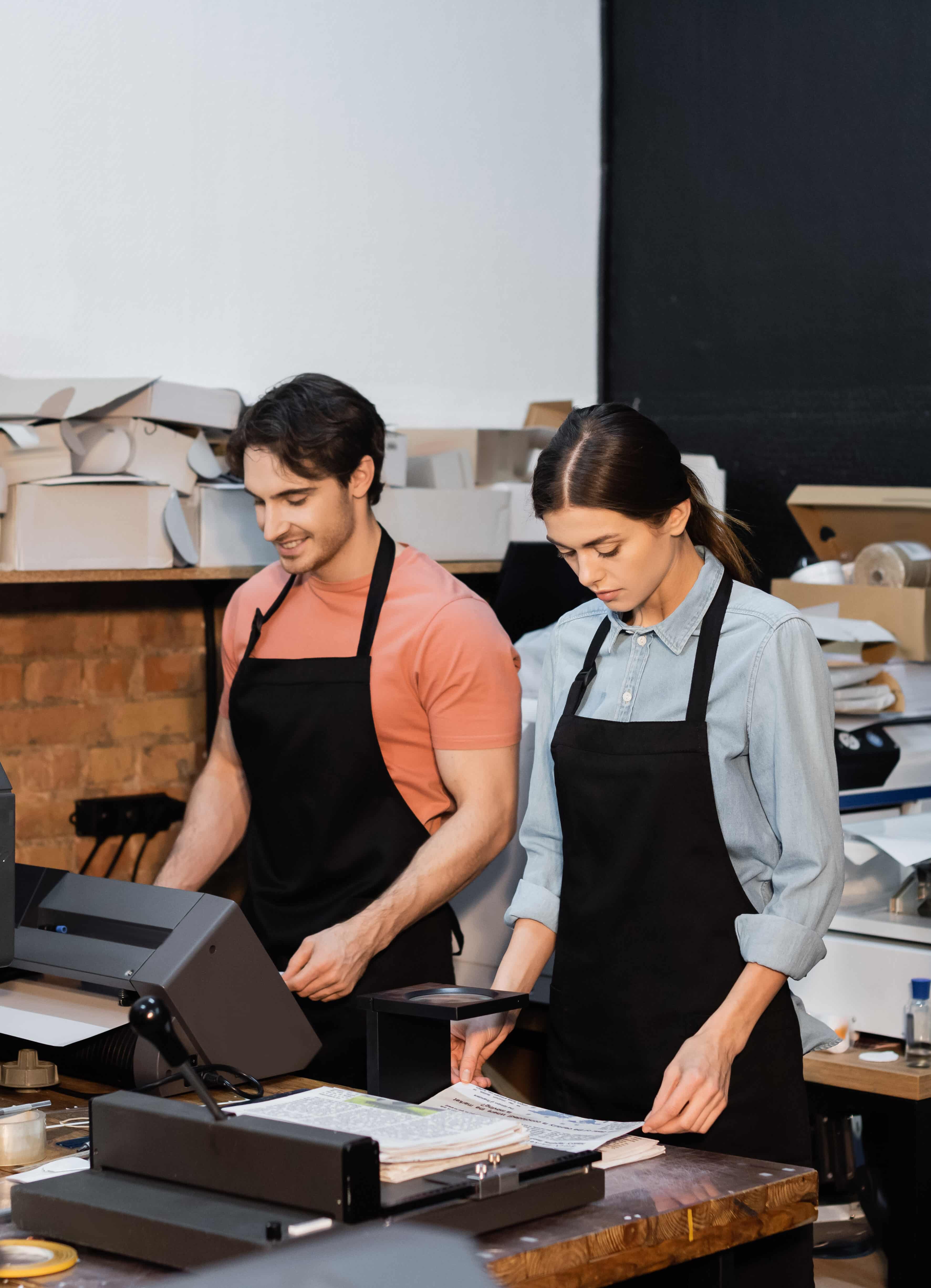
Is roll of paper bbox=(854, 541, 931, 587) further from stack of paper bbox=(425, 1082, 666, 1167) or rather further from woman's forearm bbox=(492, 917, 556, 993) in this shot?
stack of paper bbox=(425, 1082, 666, 1167)

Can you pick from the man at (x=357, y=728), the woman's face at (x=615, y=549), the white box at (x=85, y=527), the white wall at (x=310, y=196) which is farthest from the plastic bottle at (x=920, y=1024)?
the white wall at (x=310, y=196)

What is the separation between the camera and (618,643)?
6.29ft

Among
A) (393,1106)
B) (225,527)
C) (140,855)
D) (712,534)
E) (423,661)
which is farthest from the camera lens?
(140,855)

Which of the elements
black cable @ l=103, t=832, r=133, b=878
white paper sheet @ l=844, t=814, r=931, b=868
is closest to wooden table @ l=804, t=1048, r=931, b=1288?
white paper sheet @ l=844, t=814, r=931, b=868

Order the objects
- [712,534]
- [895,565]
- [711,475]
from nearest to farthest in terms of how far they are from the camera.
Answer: [712,534]
[895,565]
[711,475]

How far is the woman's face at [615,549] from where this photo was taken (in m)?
1.79

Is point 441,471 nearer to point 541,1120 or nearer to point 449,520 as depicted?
point 449,520

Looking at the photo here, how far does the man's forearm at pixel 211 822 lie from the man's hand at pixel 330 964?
42cm

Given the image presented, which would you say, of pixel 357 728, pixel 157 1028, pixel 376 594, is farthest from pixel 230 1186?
pixel 376 594

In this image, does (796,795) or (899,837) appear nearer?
(796,795)

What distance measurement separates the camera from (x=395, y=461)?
119 inches

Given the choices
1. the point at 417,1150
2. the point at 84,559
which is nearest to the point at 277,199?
the point at 84,559

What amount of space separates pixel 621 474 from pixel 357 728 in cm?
71

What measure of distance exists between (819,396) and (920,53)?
81cm
